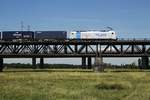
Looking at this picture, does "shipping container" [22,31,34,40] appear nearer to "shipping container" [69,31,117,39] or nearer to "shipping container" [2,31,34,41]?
"shipping container" [2,31,34,41]

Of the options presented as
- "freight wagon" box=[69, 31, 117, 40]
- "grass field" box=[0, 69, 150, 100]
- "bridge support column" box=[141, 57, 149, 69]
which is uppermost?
"freight wagon" box=[69, 31, 117, 40]

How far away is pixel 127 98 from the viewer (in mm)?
29453

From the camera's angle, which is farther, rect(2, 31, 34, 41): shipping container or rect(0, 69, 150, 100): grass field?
rect(2, 31, 34, 41): shipping container

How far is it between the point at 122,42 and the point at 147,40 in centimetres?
639

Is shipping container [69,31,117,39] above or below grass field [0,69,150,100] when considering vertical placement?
above

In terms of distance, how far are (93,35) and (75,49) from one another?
6055 millimetres

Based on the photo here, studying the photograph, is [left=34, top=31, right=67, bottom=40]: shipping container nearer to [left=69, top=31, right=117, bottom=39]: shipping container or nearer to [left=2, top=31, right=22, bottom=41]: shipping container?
[left=69, top=31, right=117, bottom=39]: shipping container

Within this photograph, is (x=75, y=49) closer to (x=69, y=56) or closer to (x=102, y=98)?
(x=69, y=56)

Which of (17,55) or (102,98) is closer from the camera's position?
(102,98)

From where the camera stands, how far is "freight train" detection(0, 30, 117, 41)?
10769 cm

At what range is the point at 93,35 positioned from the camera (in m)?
108

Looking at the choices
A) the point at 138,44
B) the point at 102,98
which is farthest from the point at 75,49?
the point at 102,98

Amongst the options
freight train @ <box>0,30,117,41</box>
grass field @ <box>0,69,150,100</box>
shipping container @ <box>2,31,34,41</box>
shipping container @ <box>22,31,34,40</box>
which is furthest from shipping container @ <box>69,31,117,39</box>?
grass field @ <box>0,69,150,100</box>

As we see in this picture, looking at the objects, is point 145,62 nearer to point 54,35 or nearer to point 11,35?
point 54,35
